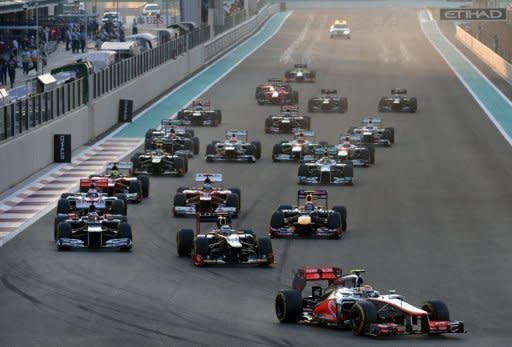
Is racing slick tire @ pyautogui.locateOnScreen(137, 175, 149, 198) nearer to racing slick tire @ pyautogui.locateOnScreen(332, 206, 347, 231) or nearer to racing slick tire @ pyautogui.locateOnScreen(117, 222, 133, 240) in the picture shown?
racing slick tire @ pyautogui.locateOnScreen(332, 206, 347, 231)

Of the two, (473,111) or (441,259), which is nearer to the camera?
(441,259)

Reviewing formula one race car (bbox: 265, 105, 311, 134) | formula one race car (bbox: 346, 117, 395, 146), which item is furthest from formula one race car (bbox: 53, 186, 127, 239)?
formula one race car (bbox: 265, 105, 311, 134)

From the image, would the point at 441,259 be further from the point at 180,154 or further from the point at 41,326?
the point at 180,154

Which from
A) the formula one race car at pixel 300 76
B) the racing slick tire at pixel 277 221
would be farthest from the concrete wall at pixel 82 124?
the racing slick tire at pixel 277 221

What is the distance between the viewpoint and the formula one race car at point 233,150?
171 feet

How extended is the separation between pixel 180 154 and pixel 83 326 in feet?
82.9

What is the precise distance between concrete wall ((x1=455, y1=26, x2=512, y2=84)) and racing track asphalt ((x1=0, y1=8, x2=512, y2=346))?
26.5 meters

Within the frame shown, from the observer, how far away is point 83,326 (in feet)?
86.5

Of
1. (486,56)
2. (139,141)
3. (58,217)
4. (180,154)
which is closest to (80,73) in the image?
(139,141)

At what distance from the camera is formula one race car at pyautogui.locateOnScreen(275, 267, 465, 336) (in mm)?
24594

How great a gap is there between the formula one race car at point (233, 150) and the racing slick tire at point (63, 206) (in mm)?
14569

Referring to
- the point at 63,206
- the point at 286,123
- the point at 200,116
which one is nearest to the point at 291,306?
the point at 63,206

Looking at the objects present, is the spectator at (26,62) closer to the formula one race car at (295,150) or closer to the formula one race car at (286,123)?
the formula one race car at (286,123)

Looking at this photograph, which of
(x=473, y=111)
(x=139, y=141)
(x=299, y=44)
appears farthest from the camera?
(x=299, y=44)
